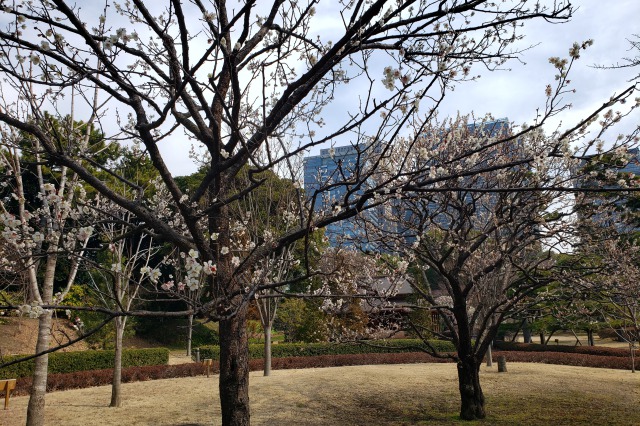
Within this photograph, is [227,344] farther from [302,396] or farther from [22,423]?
[302,396]

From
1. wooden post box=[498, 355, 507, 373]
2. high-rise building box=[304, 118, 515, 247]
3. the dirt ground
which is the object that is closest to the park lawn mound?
wooden post box=[498, 355, 507, 373]

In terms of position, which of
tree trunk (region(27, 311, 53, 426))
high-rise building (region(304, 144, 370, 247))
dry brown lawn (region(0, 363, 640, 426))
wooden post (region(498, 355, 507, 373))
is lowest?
dry brown lawn (region(0, 363, 640, 426))

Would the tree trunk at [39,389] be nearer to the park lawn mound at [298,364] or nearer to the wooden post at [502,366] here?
the park lawn mound at [298,364]

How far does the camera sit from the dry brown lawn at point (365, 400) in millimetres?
8811

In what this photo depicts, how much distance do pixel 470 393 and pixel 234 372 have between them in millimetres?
5511

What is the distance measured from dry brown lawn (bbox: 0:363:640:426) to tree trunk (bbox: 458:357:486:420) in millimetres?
286

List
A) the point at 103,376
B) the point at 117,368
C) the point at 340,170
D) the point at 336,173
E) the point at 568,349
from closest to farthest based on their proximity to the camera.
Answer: the point at 340,170 < the point at 336,173 < the point at 117,368 < the point at 103,376 < the point at 568,349

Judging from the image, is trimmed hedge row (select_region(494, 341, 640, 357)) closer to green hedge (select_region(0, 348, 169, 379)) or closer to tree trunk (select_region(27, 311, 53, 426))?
green hedge (select_region(0, 348, 169, 379))

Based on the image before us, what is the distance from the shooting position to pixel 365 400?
35.6 ft

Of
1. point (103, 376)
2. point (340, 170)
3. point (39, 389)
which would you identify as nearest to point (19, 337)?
point (103, 376)

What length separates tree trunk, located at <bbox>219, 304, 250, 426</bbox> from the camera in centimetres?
454

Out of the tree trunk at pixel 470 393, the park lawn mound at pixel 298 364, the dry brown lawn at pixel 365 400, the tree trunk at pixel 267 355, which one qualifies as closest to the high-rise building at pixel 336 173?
the tree trunk at pixel 470 393

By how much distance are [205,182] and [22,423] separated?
7457 millimetres

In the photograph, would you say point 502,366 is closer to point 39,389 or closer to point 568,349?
point 568,349
